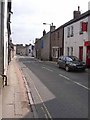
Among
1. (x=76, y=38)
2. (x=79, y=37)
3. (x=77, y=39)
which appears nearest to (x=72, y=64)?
(x=79, y=37)

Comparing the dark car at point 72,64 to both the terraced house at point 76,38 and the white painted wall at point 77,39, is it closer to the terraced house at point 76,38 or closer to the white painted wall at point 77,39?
the terraced house at point 76,38

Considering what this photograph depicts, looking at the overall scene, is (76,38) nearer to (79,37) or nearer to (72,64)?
(79,37)

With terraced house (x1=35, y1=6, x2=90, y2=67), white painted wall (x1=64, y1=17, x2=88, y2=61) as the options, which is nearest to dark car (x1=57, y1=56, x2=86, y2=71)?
terraced house (x1=35, y1=6, x2=90, y2=67)

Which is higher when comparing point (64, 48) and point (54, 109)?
point (64, 48)

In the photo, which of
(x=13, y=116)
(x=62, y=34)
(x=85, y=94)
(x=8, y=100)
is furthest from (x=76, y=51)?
(x=13, y=116)

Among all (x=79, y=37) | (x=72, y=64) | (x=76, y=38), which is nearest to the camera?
(x=72, y=64)

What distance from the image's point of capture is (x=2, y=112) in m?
7.94

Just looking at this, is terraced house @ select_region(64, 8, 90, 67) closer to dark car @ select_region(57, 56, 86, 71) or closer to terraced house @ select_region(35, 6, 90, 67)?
terraced house @ select_region(35, 6, 90, 67)

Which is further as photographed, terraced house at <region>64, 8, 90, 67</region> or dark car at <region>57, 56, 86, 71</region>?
terraced house at <region>64, 8, 90, 67</region>

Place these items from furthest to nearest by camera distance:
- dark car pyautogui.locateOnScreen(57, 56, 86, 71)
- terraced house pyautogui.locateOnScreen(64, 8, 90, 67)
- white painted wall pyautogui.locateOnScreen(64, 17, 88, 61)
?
white painted wall pyautogui.locateOnScreen(64, 17, 88, 61)
terraced house pyautogui.locateOnScreen(64, 8, 90, 67)
dark car pyautogui.locateOnScreen(57, 56, 86, 71)

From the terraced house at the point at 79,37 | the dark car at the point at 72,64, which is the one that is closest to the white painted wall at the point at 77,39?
the terraced house at the point at 79,37

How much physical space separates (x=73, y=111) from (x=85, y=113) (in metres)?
0.42

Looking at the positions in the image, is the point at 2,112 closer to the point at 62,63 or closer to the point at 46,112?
the point at 46,112

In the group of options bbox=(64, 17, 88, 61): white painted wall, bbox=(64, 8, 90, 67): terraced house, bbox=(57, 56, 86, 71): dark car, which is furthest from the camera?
bbox=(64, 17, 88, 61): white painted wall
